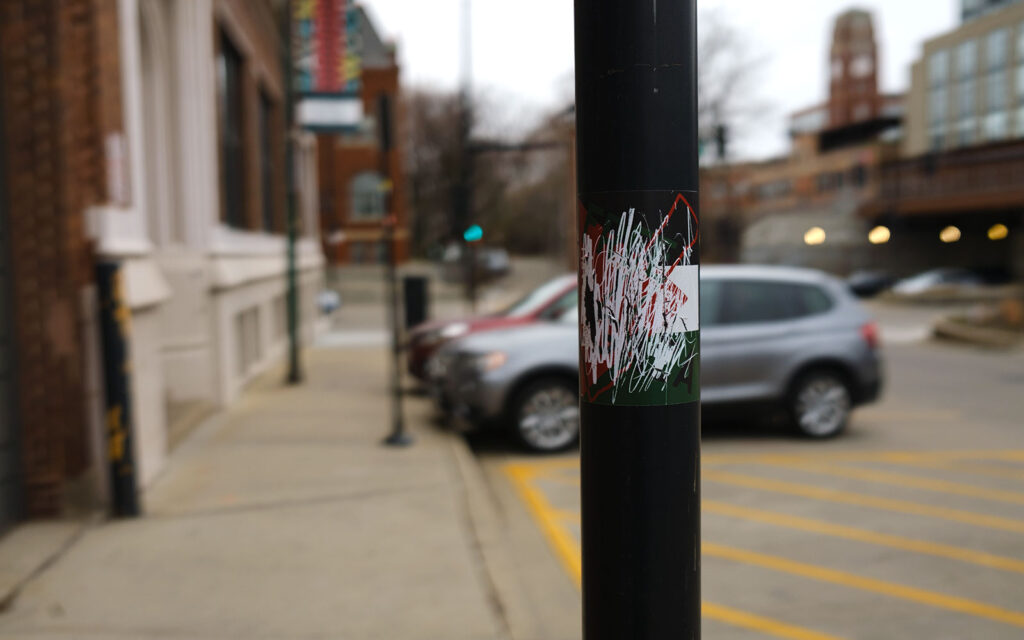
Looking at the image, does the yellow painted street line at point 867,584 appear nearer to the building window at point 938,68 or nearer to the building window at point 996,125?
the building window at point 996,125

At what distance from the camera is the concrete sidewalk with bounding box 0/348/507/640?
4.41m

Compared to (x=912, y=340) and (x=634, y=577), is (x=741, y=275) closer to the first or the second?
(x=634, y=577)

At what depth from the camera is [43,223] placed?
577cm

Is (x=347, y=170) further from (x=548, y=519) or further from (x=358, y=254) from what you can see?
(x=548, y=519)

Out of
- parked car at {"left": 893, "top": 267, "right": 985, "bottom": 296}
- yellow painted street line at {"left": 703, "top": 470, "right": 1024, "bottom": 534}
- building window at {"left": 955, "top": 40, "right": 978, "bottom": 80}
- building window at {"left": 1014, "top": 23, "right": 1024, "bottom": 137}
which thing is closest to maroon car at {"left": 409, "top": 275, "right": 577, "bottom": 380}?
yellow painted street line at {"left": 703, "top": 470, "right": 1024, "bottom": 534}

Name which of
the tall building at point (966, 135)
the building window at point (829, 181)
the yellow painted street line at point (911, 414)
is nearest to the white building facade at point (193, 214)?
the yellow painted street line at point (911, 414)

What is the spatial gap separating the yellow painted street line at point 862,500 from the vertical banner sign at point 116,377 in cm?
436

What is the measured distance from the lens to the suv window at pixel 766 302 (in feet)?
30.7

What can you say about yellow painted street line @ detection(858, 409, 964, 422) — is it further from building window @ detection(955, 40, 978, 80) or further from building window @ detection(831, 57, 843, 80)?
building window @ detection(831, 57, 843, 80)

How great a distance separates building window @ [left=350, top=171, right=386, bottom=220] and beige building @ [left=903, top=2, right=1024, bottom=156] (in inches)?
1252

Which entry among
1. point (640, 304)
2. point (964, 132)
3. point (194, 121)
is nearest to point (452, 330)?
point (194, 121)

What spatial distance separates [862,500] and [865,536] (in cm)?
97

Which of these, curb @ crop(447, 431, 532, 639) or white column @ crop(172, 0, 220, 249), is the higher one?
white column @ crop(172, 0, 220, 249)

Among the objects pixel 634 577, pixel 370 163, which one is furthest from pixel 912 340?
pixel 370 163
